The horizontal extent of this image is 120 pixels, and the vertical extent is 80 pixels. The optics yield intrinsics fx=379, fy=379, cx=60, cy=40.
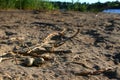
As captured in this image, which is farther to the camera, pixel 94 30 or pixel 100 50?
pixel 94 30

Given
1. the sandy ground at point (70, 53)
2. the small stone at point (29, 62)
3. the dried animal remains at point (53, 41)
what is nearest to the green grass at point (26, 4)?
the sandy ground at point (70, 53)

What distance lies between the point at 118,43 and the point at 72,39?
700 mm

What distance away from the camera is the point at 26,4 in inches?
414

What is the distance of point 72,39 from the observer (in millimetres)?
5777

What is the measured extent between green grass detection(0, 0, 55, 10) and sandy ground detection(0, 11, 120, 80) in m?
2.05

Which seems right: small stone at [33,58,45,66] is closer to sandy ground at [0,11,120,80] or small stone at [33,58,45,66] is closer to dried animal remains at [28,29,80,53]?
sandy ground at [0,11,120,80]

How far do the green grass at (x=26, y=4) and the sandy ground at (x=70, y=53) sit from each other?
2.05m

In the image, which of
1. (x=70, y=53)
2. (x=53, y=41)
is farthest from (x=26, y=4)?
(x=70, y=53)

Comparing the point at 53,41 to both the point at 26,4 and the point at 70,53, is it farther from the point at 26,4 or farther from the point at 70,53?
the point at 26,4

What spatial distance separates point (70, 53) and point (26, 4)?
578cm

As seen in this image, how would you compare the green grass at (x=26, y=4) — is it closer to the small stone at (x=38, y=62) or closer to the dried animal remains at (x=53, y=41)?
the dried animal remains at (x=53, y=41)

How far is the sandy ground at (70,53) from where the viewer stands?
4102 millimetres

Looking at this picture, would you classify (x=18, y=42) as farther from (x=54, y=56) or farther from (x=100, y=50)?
(x=100, y=50)

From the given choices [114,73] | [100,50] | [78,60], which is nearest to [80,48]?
[100,50]
